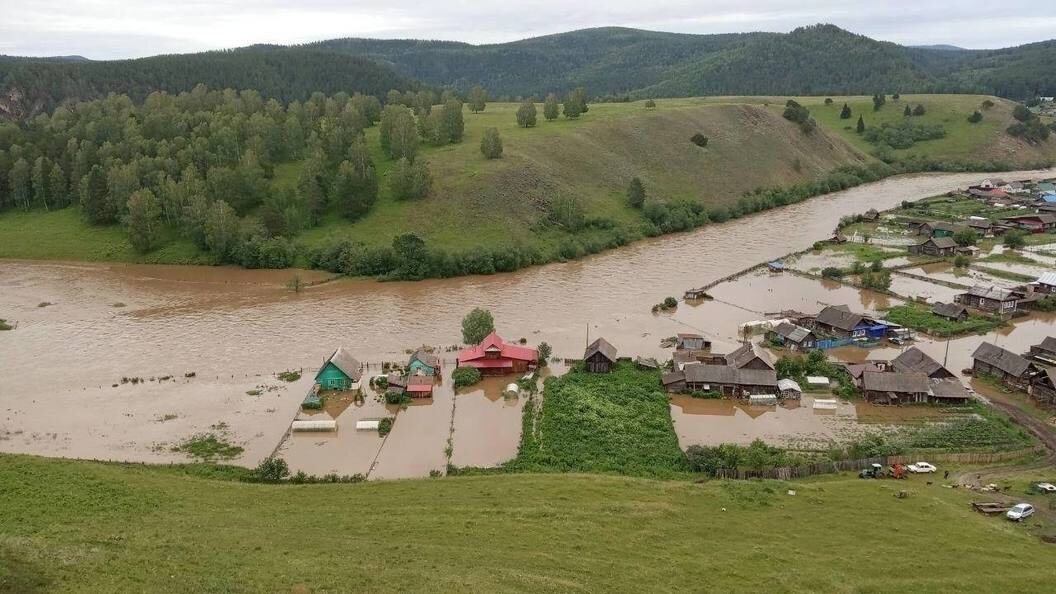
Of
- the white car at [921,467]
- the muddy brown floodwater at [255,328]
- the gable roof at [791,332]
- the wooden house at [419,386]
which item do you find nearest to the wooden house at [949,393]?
the muddy brown floodwater at [255,328]

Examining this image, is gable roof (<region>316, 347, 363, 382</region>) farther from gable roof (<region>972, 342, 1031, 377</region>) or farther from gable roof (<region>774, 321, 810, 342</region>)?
gable roof (<region>972, 342, 1031, 377</region>)

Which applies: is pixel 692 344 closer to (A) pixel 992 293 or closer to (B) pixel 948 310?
(B) pixel 948 310

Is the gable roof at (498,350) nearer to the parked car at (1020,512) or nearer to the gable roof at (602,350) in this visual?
the gable roof at (602,350)

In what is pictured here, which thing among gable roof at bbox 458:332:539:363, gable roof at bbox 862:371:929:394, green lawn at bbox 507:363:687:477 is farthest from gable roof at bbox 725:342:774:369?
gable roof at bbox 458:332:539:363

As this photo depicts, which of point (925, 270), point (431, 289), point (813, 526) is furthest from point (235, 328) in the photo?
point (925, 270)

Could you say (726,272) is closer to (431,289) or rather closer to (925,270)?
(925,270)

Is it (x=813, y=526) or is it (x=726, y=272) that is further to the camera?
(x=726, y=272)
